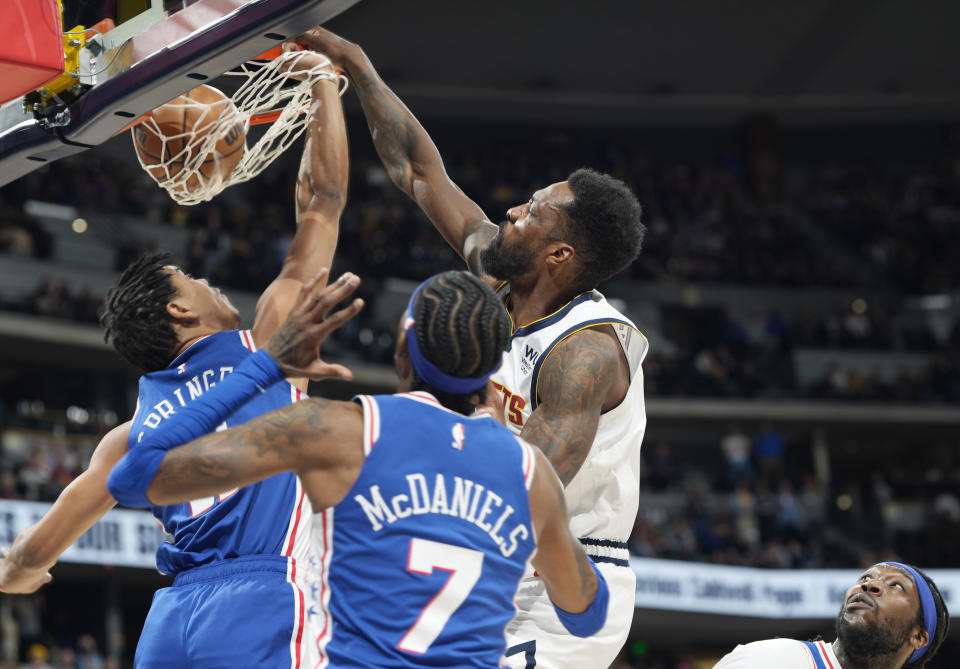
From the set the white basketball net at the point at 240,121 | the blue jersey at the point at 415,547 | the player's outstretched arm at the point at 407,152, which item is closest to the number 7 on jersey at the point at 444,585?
the blue jersey at the point at 415,547

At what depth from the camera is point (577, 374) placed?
3494 mm

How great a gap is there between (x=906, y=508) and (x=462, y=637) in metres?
19.3

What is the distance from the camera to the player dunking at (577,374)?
11.4 ft

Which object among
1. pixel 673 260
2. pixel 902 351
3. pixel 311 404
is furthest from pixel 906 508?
pixel 311 404

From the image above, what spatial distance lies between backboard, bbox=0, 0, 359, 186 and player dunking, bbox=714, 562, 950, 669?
2.85 metres

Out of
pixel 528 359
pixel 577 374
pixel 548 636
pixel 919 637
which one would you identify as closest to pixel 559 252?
pixel 528 359

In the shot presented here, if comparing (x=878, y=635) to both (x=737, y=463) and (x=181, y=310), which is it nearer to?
(x=181, y=310)

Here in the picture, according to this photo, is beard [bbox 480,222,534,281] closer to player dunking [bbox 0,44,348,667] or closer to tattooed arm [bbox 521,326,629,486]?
tattooed arm [bbox 521,326,629,486]

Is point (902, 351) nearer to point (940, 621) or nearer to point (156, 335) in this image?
point (940, 621)

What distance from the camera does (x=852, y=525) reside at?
19172 mm

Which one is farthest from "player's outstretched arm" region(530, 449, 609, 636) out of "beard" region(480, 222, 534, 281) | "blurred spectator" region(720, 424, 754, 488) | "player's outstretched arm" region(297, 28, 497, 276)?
"blurred spectator" region(720, 424, 754, 488)

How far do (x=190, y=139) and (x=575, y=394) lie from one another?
1.95 meters

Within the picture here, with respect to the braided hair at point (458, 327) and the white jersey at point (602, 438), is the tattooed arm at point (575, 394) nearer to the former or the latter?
the white jersey at point (602, 438)

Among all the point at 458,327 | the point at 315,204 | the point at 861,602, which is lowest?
the point at 861,602
